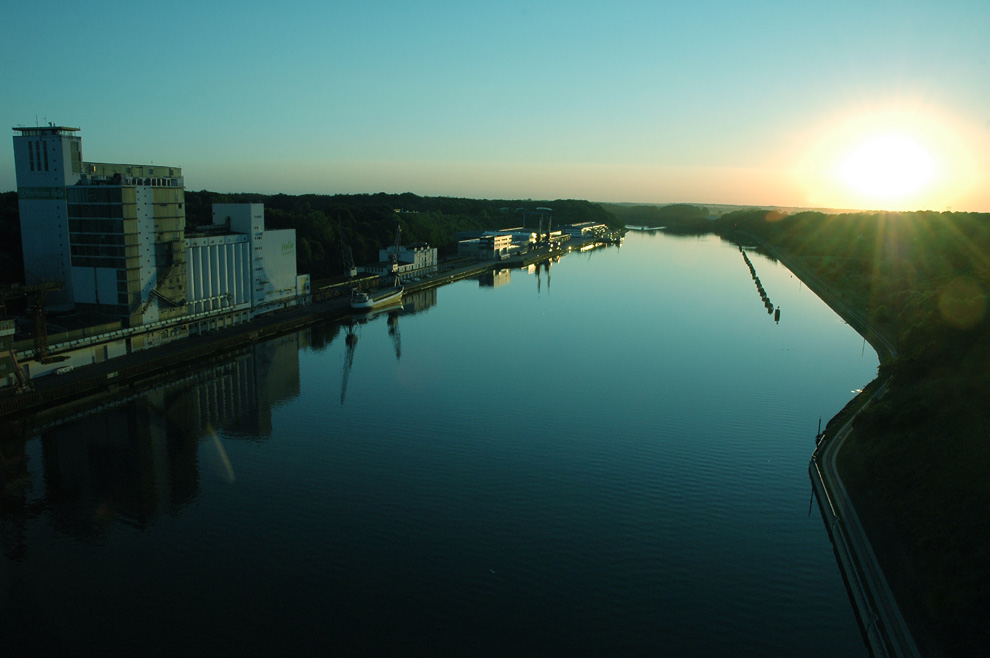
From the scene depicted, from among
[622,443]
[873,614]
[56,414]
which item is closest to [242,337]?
[56,414]

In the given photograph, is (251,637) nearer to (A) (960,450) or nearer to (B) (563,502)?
(B) (563,502)

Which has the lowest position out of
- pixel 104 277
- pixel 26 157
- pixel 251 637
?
pixel 251 637

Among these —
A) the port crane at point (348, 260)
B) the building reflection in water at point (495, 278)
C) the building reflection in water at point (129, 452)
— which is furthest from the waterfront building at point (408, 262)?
the building reflection in water at point (129, 452)

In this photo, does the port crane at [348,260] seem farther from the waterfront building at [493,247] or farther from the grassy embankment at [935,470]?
the grassy embankment at [935,470]

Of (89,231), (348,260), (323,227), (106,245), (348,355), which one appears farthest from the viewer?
(323,227)

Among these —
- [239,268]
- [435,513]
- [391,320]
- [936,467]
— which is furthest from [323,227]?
[936,467]

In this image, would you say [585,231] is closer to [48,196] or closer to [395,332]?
[395,332]
